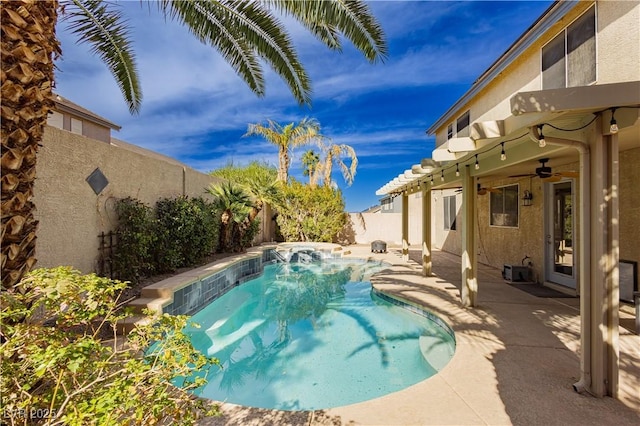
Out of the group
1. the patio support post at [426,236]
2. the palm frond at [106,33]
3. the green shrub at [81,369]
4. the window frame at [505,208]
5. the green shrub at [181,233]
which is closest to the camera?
the green shrub at [81,369]

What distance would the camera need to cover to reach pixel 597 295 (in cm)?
338

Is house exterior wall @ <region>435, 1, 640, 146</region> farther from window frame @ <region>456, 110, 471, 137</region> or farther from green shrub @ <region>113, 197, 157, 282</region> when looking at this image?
green shrub @ <region>113, 197, 157, 282</region>

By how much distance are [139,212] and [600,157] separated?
8.88m

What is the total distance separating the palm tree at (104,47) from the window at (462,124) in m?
6.92

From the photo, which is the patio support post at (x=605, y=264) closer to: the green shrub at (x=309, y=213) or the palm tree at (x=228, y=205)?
the palm tree at (x=228, y=205)

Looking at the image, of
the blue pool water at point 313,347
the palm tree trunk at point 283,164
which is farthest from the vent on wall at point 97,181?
the palm tree trunk at point 283,164

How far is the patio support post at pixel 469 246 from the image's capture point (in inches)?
254

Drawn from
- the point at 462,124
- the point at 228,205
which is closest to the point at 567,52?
the point at 462,124

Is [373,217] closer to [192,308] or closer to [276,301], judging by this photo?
[276,301]

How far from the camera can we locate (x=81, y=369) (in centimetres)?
180

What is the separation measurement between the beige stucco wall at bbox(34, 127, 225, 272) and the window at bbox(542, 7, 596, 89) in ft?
34.5

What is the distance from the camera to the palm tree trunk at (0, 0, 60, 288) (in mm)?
3121

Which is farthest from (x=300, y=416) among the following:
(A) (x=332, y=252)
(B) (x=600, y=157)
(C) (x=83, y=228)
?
(A) (x=332, y=252)

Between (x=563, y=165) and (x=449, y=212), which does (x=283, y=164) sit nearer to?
(x=449, y=212)
